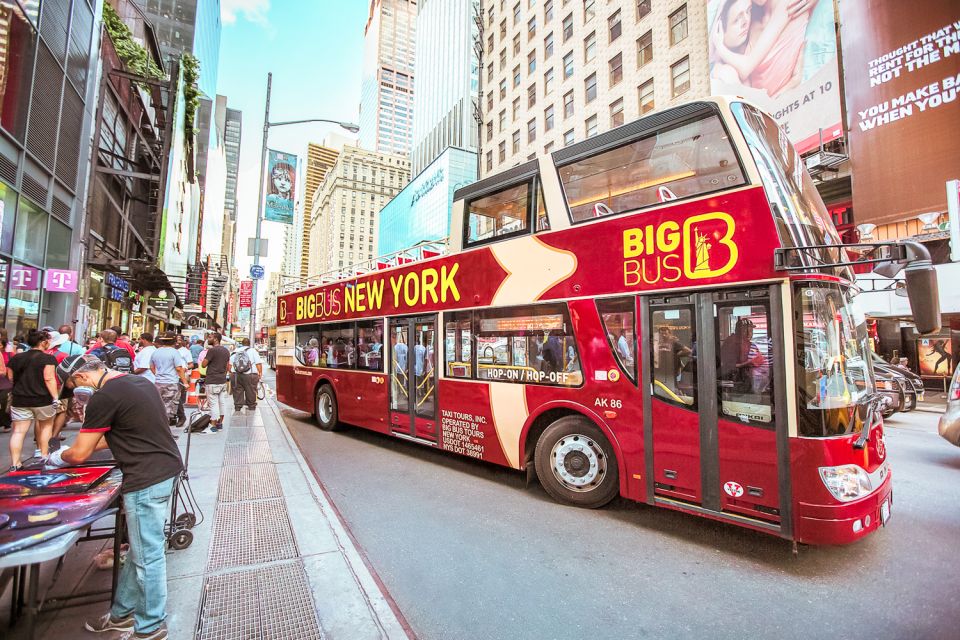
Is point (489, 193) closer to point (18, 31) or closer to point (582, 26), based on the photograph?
point (18, 31)

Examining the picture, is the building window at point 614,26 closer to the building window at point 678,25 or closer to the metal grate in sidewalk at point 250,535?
the building window at point 678,25

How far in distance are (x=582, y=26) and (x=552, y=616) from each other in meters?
33.6

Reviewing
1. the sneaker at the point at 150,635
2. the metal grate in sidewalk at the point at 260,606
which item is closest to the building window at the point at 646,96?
the metal grate in sidewalk at the point at 260,606

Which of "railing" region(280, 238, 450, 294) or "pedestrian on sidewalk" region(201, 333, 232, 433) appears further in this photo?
"pedestrian on sidewalk" region(201, 333, 232, 433)

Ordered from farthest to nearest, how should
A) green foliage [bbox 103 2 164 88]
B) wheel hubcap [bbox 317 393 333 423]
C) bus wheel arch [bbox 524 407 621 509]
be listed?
1. green foliage [bbox 103 2 164 88]
2. wheel hubcap [bbox 317 393 333 423]
3. bus wheel arch [bbox 524 407 621 509]

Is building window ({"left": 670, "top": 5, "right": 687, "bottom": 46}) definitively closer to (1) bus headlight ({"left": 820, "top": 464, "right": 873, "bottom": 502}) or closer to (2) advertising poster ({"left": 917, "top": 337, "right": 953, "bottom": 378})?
(2) advertising poster ({"left": 917, "top": 337, "right": 953, "bottom": 378})

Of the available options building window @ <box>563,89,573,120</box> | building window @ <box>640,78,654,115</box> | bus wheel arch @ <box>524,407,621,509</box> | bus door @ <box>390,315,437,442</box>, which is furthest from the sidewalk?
building window @ <box>563,89,573,120</box>

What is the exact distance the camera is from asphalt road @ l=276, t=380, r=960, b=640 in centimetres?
295

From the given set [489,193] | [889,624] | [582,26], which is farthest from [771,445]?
[582,26]

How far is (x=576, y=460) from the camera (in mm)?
5082

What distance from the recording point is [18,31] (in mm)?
10453

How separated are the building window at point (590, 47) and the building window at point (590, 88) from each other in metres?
1.20

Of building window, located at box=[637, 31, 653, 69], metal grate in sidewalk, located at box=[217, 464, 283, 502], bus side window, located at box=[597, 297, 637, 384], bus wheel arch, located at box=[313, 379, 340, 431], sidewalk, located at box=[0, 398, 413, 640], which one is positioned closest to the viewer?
sidewalk, located at box=[0, 398, 413, 640]

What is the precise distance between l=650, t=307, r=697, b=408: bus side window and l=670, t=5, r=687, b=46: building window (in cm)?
2450
